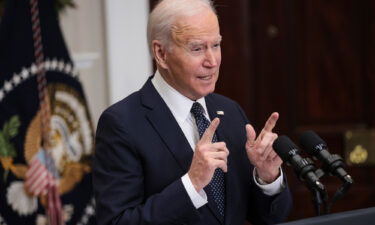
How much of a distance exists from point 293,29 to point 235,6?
0.33 metres

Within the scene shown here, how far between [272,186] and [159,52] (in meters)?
0.45

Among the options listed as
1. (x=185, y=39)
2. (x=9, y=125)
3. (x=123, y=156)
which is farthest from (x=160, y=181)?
(x=9, y=125)

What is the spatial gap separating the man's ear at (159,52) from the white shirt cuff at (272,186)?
0.37 m

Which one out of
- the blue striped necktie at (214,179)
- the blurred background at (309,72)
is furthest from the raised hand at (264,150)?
the blurred background at (309,72)

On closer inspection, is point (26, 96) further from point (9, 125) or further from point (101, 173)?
point (101, 173)

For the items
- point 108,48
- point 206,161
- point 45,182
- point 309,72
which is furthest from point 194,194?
point 309,72

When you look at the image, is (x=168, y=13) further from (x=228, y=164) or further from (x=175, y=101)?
(x=228, y=164)

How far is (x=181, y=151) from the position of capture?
1805mm

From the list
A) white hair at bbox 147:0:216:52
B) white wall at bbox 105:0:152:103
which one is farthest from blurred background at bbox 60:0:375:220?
white hair at bbox 147:0:216:52

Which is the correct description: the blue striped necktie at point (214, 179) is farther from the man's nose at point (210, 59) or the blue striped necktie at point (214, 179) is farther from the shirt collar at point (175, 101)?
the man's nose at point (210, 59)

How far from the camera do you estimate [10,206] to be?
2.76 meters

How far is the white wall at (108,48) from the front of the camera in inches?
123

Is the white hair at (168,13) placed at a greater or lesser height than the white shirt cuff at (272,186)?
greater

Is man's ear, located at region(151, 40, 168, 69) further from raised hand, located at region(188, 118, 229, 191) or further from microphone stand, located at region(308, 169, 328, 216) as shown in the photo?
microphone stand, located at region(308, 169, 328, 216)
